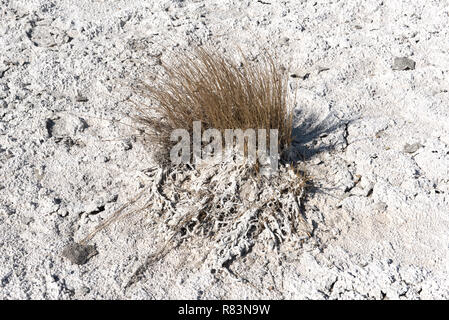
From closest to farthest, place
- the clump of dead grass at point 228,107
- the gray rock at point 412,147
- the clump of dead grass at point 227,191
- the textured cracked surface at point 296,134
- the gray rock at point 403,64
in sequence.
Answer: the textured cracked surface at point 296,134 < the clump of dead grass at point 227,191 < the clump of dead grass at point 228,107 < the gray rock at point 412,147 < the gray rock at point 403,64

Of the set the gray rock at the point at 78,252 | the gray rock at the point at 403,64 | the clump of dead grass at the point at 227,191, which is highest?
the gray rock at the point at 403,64

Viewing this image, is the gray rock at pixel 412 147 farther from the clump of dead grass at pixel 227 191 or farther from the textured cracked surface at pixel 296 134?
the clump of dead grass at pixel 227 191

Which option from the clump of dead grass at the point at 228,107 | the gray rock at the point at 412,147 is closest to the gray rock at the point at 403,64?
the gray rock at the point at 412,147

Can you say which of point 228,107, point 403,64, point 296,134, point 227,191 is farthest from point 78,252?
point 403,64

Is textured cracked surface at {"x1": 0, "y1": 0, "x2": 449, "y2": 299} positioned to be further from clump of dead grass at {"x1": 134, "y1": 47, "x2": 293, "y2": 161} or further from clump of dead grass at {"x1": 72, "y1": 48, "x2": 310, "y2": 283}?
clump of dead grass at {"x1": 134, "y1": 47, "x2": 293, "y2": 161}

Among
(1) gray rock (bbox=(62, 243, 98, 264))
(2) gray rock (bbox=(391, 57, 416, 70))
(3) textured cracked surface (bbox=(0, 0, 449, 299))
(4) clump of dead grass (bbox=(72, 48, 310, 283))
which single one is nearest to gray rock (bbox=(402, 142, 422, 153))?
(3) textured cracked surface (bbox=(0, 0, 449, 299))
